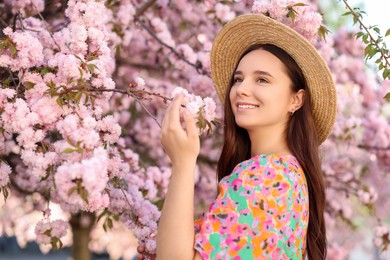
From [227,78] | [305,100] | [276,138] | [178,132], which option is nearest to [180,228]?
[178,132]

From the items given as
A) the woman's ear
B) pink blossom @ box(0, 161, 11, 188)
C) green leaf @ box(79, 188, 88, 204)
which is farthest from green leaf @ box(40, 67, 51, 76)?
the woman's ear

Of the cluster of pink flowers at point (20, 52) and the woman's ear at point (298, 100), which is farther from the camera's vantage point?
the cluster of pink flowers at point (20, 52)

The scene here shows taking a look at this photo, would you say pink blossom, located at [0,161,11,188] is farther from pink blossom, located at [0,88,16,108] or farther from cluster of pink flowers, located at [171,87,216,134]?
cluster of pink flowers, located at [171,87,216,134]

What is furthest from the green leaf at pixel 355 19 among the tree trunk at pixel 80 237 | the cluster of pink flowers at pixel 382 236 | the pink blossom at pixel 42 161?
the tree trunk at pixel 80 237

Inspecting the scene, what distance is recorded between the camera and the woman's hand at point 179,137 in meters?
2.31

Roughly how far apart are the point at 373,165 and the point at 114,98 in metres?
3.19

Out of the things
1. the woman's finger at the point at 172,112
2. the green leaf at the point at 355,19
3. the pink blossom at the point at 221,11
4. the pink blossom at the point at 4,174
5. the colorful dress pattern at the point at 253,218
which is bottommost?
the colorful dress pattern at the point at 253,218

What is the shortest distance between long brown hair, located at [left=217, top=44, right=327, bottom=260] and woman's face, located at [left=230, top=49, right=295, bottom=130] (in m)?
0.05

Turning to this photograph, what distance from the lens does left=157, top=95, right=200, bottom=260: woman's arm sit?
225 cm

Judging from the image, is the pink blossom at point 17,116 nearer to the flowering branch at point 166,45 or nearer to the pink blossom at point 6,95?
the pink blossom at point 6,95

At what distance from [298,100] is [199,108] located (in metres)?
0.47

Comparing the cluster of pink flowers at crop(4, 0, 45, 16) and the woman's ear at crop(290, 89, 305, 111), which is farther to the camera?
the cluster of pink flowers at crop(4, 0, 45, 16)

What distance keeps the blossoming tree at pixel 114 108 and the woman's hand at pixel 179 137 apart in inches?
8.2

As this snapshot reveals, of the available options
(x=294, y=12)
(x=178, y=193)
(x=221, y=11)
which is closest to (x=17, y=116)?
(x=178, y=193)
